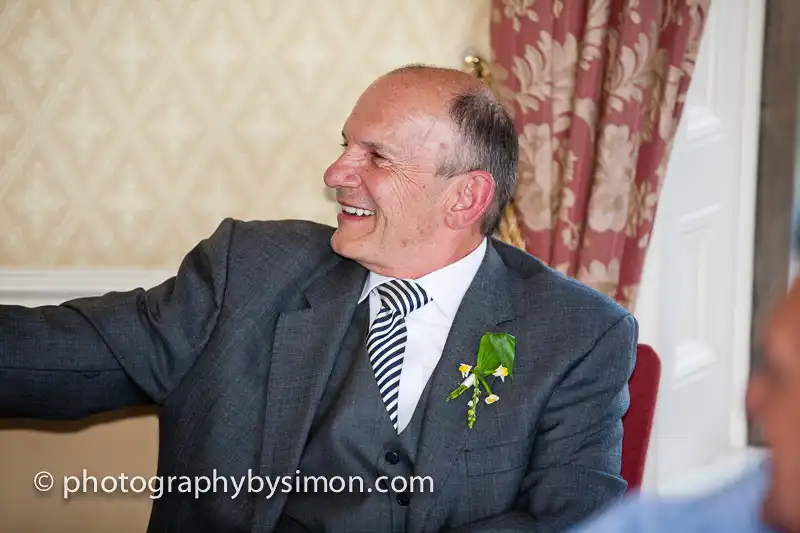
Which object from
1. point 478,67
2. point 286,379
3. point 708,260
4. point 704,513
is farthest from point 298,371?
point 708,260

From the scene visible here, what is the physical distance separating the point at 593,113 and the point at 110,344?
5.06 feet

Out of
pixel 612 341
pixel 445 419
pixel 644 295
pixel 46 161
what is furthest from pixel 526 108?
pixel 46 161

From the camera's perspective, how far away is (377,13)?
10.5 ft

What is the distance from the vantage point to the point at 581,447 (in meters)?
2.34

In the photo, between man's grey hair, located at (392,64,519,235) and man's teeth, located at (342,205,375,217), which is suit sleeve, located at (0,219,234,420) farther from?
man's grey hair, located at (392,64,519,235)

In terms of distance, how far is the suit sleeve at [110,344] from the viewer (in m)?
2.34

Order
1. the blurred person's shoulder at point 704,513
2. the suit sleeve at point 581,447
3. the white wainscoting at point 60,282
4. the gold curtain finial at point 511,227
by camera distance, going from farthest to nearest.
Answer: the gold curtain finial at point 511,227, the white wainscoting at point 60,282, the suit sleeve at point 581,447, the blurred person's shoulder at point 704,513

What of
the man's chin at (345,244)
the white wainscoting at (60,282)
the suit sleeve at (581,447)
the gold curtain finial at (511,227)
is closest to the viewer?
the suit sleeve at (581,447)

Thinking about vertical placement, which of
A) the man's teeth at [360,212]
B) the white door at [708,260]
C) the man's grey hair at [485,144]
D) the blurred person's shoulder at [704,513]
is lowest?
the white door at [708,260]

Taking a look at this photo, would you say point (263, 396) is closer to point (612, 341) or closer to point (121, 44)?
point (612, 341)

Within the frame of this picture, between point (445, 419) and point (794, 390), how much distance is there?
1655mm

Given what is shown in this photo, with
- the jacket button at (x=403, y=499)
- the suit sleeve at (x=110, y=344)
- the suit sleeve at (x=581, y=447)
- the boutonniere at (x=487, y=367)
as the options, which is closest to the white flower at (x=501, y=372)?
the boutonniere at (x=487, y=367)

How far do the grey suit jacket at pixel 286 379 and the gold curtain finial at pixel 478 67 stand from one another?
2.83ft

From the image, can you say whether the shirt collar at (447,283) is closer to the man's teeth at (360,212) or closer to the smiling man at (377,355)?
the smiling man at (377,355)
